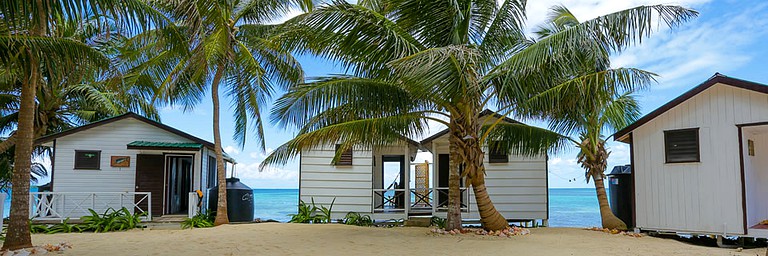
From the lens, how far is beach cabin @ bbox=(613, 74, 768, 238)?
30.1 feet

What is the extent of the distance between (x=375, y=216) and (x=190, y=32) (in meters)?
6.32

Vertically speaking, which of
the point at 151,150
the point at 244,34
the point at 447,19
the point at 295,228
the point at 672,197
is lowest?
the point at 295,228

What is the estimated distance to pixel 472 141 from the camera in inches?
385

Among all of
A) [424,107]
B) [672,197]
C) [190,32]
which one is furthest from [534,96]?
[190,32]

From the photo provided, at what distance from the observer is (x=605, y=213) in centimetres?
1159

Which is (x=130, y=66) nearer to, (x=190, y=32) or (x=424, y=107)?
(x=190, y=32)

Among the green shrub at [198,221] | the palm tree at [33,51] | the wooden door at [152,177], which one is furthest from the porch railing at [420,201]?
the palm tree at [33,51]

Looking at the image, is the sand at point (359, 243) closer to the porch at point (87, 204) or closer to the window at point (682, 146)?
the window at point (682, 146)

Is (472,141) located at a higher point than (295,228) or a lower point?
higher

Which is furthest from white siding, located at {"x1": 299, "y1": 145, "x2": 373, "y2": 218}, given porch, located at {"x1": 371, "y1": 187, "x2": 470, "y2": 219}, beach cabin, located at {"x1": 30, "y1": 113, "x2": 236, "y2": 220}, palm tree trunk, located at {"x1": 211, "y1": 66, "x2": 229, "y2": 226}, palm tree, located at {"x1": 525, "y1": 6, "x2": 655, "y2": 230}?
palm tree, located at {"x1": 525, "y1": 6, "x2": 655, "y2": 230}

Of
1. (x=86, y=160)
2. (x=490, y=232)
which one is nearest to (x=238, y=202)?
(x=86, y=160)

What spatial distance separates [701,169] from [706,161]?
6.4 inches

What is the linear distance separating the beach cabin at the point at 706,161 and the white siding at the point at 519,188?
3155 mm

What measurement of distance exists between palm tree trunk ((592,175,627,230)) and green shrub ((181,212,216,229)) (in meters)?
8.86
